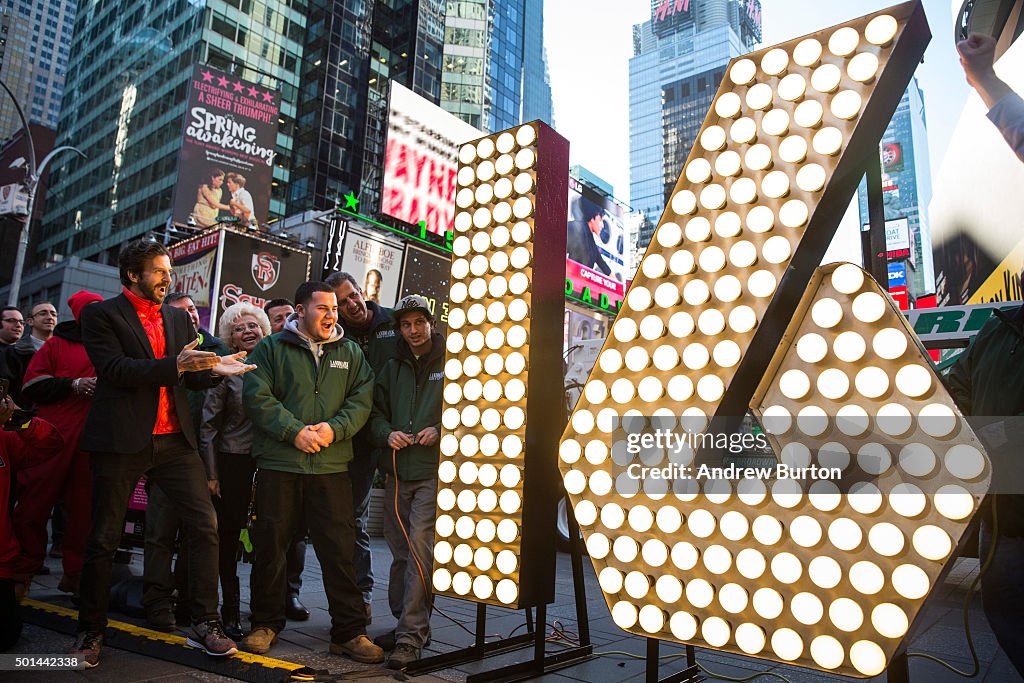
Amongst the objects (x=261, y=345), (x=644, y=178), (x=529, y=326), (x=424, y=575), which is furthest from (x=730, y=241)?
(x=644, y=178)

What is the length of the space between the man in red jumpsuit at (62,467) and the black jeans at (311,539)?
137cm

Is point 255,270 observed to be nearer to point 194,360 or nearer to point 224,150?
point 224,150

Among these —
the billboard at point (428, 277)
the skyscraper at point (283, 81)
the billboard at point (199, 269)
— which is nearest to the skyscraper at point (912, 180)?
the skyscraper at point (283, 81)

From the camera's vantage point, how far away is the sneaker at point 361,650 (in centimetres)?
327

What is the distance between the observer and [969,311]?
6.39 metres

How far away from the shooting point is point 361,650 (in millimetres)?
3285

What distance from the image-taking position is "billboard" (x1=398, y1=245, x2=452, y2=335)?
68.2 feet

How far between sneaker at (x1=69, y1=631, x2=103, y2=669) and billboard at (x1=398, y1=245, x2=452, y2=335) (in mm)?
17311

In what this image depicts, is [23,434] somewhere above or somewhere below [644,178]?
below

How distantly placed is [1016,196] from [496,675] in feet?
32.9

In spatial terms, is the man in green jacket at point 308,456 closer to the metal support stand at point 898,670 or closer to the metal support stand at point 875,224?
the metal support stand at point 898,670

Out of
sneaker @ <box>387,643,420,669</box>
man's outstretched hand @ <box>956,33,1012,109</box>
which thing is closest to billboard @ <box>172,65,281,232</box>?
sneaker @ <box>387,643,420,669</box>

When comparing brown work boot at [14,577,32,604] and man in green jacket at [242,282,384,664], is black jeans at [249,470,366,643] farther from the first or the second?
brown work boot at [14,577,32,604]

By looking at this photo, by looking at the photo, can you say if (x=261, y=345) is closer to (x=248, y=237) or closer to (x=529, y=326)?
(x=529, y=326)
